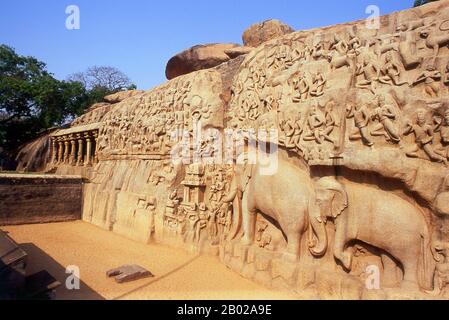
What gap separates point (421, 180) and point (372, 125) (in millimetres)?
1024

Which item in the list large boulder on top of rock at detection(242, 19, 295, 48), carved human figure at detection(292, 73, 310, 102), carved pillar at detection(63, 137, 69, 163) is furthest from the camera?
Result: carved pillar at detection(63, 137, 69, 163)

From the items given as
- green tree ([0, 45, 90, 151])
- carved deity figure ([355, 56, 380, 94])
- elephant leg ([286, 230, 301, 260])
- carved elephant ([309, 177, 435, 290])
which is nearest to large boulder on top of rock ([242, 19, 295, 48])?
carved deity figure ([355, 56, 380, 94])

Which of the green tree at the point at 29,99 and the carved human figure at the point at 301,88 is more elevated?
the green tree at the point at 29,99

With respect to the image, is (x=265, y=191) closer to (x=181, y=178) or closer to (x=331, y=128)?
(x=331, y=128)

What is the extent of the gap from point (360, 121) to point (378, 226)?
1581 mm

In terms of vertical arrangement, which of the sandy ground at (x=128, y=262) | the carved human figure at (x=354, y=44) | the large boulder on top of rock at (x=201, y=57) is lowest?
the sandy ground at (x=128, y=262)

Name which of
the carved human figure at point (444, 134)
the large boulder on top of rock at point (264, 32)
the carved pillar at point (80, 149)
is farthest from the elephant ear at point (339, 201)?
the carved pillar at point (80, 149)

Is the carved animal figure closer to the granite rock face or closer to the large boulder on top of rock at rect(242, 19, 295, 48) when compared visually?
the granite rock face

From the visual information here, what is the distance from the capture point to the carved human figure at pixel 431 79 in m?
4.38

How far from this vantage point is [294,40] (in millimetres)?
6828

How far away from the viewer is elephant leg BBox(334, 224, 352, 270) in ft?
15.7

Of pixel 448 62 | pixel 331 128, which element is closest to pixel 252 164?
pixel 331 128

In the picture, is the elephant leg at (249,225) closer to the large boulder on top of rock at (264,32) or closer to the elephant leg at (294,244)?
the elephant leg at (294,244)

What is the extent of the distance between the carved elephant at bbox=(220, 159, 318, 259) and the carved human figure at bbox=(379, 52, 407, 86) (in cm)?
200
